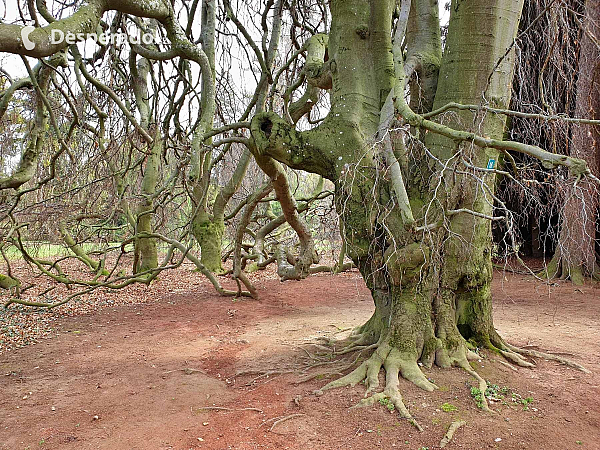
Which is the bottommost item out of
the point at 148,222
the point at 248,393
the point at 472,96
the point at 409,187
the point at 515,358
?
the point at 248,393

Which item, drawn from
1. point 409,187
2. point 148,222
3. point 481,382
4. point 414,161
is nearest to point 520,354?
point 481,382

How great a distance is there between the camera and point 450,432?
114 inches

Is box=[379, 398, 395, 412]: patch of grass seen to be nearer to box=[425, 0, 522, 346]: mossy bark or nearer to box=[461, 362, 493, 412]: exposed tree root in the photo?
box=[461, 362, 493, 412]: exposed tree root

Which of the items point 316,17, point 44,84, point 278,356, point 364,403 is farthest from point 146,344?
point 316,17

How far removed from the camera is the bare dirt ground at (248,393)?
2988mm

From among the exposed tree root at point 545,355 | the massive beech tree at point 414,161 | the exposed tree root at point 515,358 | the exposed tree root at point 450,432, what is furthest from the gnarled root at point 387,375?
the exposed tree root at point 545,355

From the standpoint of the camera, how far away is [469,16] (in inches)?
153

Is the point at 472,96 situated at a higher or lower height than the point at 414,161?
higher

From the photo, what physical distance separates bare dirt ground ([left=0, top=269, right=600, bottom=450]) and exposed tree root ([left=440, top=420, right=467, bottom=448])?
31 millimetres

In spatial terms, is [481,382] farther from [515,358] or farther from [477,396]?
[515,358]

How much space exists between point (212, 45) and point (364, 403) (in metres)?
7.64

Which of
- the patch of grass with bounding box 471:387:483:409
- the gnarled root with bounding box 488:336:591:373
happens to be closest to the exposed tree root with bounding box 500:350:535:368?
the gnarled root with bounding box 488:336:591:373

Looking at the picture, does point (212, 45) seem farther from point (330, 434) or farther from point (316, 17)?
point (330, 434)

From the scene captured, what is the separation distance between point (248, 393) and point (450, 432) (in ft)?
5.34
